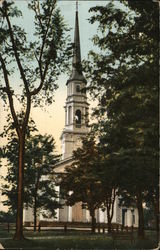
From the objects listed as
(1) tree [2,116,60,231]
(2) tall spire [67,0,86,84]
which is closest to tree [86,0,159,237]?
(2) tall spire [67,0,86,84]

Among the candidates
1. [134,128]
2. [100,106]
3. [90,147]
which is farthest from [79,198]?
[134,128]

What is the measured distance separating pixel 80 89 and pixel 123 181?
3468 millimetres

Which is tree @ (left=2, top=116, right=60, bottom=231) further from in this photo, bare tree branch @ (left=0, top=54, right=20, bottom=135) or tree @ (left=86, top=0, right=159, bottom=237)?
tree @ (left=86, top=0, right=159, bottom=237)

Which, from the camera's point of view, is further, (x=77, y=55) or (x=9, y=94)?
(x=77, y=55)

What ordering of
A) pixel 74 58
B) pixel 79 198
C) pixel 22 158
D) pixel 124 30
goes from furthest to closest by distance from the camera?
pixel 79 198 → pixel 74 58 → pixel 124 30 → pixel 22 158

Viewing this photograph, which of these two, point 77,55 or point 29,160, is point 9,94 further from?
point 77,55

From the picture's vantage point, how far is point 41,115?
1211cm

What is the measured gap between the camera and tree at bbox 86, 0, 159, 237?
11.0m

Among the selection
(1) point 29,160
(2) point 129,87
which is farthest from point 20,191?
(2) point 129,87

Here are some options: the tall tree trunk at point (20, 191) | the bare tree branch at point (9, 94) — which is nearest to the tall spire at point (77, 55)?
the bare tree branch at point (9, 94)

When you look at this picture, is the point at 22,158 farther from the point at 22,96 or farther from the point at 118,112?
the point at 118,112

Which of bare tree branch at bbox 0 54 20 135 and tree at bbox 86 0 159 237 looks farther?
bare tree branch at bbox 0 54 20 135

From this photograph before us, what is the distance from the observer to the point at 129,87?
11734 mm

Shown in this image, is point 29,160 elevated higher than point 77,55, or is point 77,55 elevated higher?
point 77,55
